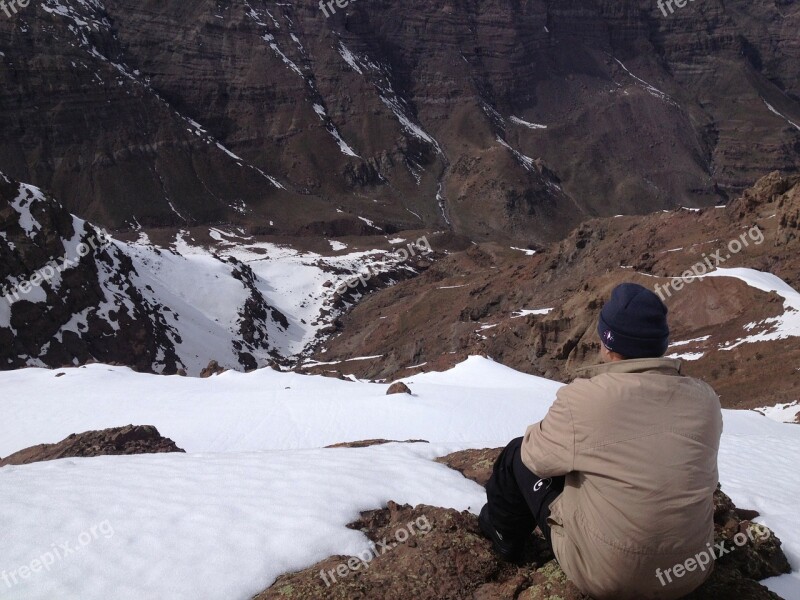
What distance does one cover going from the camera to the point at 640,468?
3369mm

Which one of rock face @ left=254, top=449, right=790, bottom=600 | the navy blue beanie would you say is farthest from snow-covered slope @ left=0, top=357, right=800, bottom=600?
the navy blue beanie

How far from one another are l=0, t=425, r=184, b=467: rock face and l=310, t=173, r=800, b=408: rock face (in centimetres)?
1618

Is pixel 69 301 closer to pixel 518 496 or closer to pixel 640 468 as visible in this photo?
pixel 518 496

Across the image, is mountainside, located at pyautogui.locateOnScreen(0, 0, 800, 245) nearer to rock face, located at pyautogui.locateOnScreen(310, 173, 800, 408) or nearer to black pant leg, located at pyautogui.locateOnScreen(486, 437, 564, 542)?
rock face, located at pyautogui.locateOnScreen(310, 173, 800, 408)

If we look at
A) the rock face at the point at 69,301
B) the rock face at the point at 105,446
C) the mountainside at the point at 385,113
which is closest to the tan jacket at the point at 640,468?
the rock face at the point at 105,446

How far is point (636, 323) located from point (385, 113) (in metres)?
126

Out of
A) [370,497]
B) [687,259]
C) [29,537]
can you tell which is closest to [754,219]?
[687,259]

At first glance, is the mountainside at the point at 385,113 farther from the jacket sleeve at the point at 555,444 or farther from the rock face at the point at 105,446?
the jacket sleeve at the point at 555,444

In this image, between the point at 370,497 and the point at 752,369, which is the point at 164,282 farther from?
the point at 370,497

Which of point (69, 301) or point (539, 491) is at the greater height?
point (539, 491)

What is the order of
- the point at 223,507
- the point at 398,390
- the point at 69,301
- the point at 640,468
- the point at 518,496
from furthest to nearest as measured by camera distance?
the point at 69,301, the point at 398,390, the point at 223,507, the point at 518,496, the point at 640,468

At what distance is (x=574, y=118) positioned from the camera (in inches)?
5443

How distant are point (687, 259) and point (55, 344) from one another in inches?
1276

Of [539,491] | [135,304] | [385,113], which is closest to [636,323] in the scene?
[539,491]
